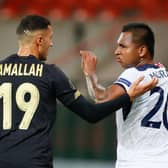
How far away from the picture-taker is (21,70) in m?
5.73

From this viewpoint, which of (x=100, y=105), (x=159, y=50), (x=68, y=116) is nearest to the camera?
(x=100, y=105)

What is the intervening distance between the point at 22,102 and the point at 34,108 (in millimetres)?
93

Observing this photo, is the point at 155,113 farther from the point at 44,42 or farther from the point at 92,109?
the point at 44,42

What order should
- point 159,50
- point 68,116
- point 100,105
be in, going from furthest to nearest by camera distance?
point 159,50 → point 68,116 → point 100,105

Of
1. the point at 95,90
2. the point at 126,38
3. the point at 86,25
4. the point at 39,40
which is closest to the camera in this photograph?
the point at 39,40

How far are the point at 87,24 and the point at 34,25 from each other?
9.79 metres

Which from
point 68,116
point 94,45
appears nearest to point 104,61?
point 94,45

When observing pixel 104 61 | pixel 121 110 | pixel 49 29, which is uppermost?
pixel 104 61

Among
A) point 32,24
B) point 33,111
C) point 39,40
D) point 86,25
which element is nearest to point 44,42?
point 39,40

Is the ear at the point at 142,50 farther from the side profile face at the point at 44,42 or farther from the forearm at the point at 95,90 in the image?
the side profile face at the point at 44,42

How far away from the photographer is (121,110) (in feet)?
20.0

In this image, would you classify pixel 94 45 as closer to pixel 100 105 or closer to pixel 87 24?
pixel 87 24

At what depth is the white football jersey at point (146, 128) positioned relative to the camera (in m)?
5.97

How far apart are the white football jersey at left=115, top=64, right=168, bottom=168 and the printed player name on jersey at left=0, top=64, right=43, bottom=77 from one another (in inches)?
24.3
